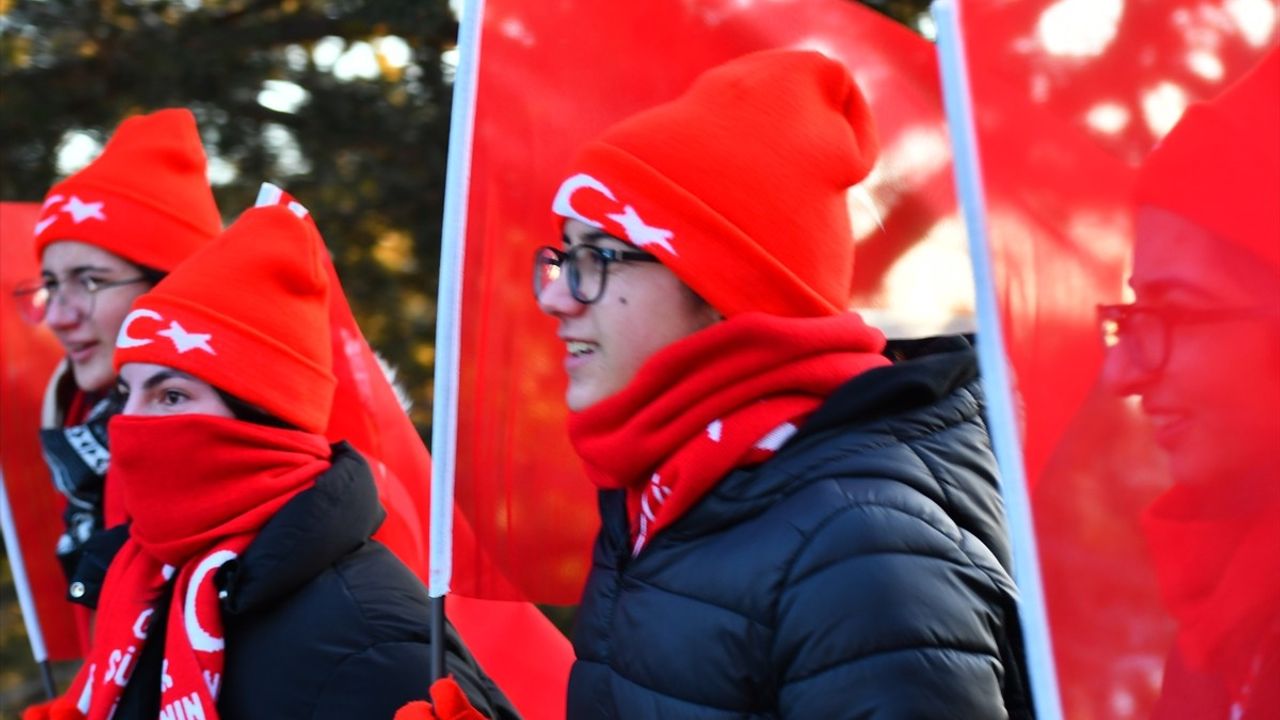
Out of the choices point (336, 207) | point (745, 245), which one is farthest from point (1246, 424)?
point (336, 207)

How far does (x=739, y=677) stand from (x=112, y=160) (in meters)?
2.75

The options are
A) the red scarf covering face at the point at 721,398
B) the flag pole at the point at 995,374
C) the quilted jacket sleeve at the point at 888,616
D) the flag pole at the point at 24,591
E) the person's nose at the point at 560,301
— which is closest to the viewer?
the flag pole at the point at 995,374

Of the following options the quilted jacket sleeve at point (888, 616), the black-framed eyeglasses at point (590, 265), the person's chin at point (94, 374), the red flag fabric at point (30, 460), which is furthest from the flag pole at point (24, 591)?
the quilted jacket sleeve at point (888, 616)

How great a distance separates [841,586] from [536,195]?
1102mm

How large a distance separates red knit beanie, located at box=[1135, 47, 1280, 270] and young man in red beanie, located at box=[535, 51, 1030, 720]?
1.75 feet

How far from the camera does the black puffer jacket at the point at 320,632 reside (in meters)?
2.54

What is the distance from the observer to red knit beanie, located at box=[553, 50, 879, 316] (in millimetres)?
2070

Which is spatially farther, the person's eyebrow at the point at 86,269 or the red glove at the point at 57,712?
the person's eyebrow at the point at 86,269

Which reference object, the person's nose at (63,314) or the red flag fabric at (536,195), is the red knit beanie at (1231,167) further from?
the person's nose at (63,314)

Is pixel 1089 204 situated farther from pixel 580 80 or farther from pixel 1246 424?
pixel 580 80

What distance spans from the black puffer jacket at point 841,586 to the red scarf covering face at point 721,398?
0.03 meters

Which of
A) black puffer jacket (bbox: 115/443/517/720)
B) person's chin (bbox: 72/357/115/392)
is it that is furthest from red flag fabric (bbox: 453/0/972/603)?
person's chin (bbox: 72/357/115/392)

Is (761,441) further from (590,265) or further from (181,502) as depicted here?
(181,502)

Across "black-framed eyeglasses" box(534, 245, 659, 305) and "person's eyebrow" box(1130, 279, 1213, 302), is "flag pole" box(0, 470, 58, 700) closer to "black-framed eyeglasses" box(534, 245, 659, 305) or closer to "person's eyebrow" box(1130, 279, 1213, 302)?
"black-framed eyeglasses" box(534, 245, 659, 305)
